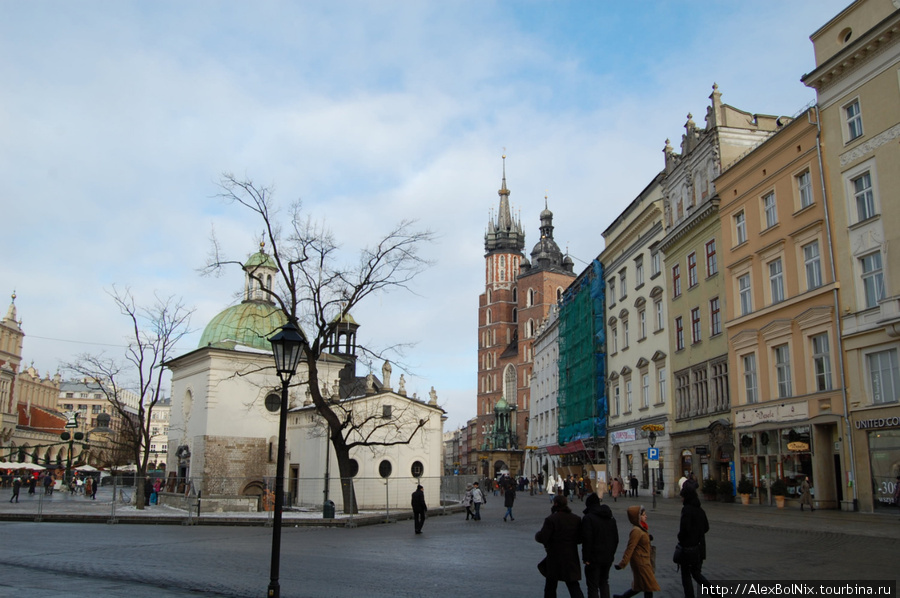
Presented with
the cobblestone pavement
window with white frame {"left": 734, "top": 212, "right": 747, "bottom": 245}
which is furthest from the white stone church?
window with white frame {"left": 734, "top": 212, "right": 747, "bottom": 245}

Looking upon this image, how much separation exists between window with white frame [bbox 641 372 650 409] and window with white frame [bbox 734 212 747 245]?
11909mm

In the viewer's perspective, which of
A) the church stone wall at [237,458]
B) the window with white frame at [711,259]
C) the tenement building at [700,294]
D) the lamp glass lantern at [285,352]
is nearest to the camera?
the lamp glass lantern at [285,352]

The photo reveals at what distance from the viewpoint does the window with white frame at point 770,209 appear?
28062 mm

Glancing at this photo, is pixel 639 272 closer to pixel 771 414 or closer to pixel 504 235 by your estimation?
pixel 771 414

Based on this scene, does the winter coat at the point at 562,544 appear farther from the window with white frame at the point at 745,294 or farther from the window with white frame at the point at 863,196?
the window with white frame at the point at 745,294

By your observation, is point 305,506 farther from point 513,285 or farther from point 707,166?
point 513,285

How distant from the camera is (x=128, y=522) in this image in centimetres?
2666

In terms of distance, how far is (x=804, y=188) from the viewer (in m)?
26.4

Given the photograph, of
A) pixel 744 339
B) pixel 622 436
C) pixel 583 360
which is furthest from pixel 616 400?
pixel 744 339

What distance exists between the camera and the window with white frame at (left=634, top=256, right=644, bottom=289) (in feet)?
138

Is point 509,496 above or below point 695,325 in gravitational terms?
below

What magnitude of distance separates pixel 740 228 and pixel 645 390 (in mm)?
13095

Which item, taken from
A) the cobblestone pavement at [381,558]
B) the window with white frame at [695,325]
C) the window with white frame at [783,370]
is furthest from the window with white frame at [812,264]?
the window with white frame at [695,325]

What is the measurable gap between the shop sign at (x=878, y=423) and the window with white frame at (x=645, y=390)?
1766 centimetres
